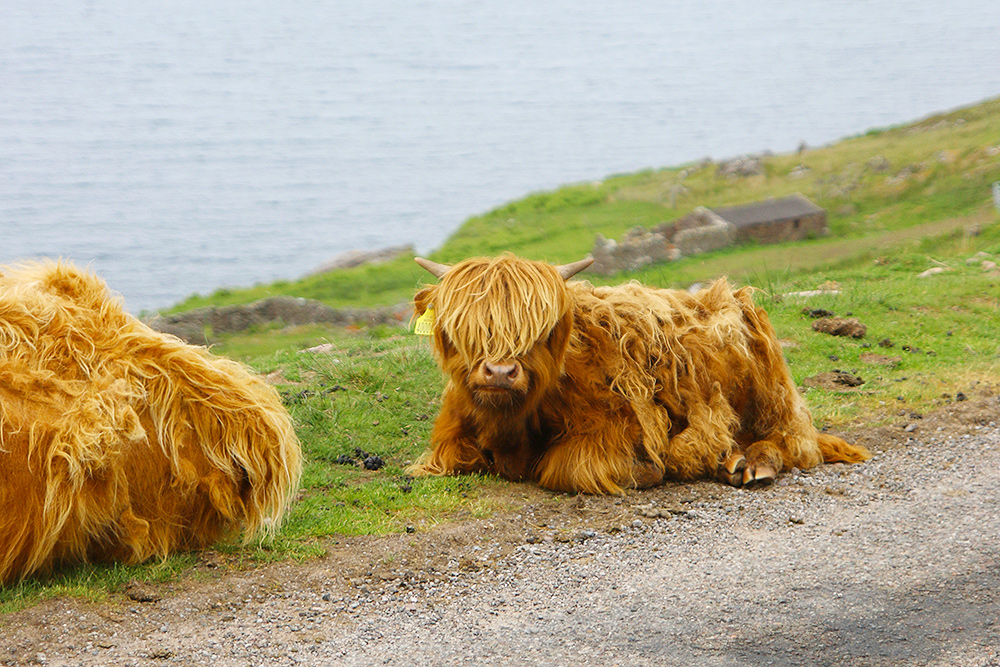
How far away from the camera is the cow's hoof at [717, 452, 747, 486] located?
5730mm

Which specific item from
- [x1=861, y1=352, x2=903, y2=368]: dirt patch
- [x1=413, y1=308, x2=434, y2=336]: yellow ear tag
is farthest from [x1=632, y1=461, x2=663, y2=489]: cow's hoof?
[x1=861, y1=352, x2=903, y2=368]: dirt patch

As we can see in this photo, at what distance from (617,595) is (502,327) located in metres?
1.70

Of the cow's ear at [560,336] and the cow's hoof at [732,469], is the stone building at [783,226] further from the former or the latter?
the cow's ear at [560,336]

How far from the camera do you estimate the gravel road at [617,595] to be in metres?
3.65

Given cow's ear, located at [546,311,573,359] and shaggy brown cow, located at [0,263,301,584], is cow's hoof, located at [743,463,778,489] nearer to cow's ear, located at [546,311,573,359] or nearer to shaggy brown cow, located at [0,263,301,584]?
cow's ear, located at [546,311,573,359]

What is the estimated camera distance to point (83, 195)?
4012 centimetres

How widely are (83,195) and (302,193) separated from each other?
8.73 metres

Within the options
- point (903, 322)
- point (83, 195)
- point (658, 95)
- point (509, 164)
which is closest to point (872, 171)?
point (903, 322)

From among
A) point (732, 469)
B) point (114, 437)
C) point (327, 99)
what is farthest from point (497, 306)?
point (327, 99)

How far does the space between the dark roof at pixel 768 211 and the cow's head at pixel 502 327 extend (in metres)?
12.3

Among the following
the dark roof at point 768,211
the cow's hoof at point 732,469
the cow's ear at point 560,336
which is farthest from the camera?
the dark roof at point 768,211

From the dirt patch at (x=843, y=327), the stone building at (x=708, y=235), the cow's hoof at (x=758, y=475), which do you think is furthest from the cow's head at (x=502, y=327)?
the stone building at (x=708, y=235)

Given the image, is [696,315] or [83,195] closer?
[696,315]

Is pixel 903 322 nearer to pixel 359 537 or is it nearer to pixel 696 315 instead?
pixel 696 315
